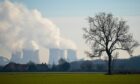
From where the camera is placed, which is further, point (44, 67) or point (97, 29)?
point (44, 67)

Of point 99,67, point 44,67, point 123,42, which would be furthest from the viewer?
point 44,67

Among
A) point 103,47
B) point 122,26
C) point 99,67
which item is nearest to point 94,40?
point 103,47

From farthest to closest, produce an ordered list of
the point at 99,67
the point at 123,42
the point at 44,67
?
the point at 44,67 < the point at 99,67 < the point at 123,42

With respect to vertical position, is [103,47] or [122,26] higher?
[122,26]

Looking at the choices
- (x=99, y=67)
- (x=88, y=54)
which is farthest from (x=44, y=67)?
(x=88, y=54)

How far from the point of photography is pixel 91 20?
53000 millimetres

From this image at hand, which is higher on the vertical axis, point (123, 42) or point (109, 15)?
point (109, 15)

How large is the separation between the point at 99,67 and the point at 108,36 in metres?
113

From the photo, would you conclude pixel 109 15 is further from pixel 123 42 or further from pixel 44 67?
pixel 44 67

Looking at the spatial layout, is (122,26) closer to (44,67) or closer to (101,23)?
(101,23)

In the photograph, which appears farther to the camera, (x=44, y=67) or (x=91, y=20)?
(x=44, y=67)

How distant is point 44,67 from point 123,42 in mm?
132373

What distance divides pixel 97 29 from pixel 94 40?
188 cm

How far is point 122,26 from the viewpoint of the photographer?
5222 centimetres
